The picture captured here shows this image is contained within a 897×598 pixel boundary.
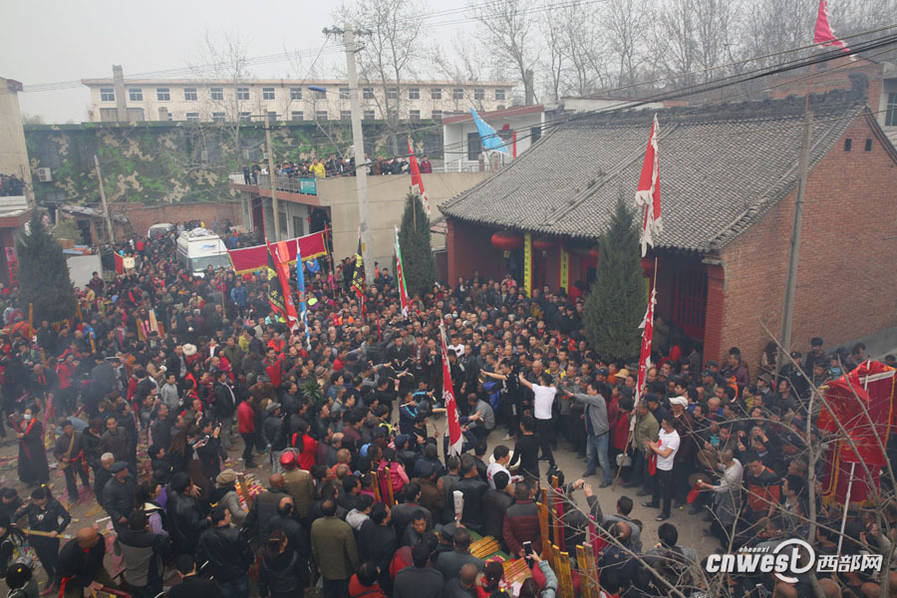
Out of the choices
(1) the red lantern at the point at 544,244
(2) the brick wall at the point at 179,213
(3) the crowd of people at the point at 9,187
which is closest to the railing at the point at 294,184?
(1) the red lantern at the point at 544,244

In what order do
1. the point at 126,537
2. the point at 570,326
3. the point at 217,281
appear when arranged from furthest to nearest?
the point at 217,281, the point at 570,326, the point at 126,537

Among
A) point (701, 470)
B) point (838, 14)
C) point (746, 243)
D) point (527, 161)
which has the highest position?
point (838, 14)

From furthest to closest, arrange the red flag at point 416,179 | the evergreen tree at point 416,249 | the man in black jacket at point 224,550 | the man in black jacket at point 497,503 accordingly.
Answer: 1. the evergreen tree at point 416,249
2. the red flag at point 416,179
3. the man in black jacket at point 497,503
4. the man in black jacket at point 224,550

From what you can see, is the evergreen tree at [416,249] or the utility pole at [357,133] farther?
the evergreen tree at [416,249]

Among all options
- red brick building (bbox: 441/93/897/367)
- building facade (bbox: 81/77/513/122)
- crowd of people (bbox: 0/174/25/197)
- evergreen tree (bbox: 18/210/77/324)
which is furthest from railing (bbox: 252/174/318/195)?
building facade (bbox: 81/77/513/122)

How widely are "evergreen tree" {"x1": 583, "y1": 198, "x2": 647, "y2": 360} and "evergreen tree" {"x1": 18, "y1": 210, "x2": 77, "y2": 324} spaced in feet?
45.4

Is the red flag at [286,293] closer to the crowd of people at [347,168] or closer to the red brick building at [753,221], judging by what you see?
the red brick building at [753,221]

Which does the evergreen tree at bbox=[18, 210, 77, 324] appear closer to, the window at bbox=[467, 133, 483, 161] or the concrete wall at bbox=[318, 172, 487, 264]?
the concrete wall at bbox=[318, 172, 487, 264]

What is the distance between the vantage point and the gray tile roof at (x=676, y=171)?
42.2 feet

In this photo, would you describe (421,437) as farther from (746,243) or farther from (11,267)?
(11,267)

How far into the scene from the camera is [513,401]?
10.5 m

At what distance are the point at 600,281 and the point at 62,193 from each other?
4029 cm

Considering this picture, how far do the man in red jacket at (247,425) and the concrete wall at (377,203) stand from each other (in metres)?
13.0

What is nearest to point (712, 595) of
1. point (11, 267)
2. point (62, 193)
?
point (11, 267)
